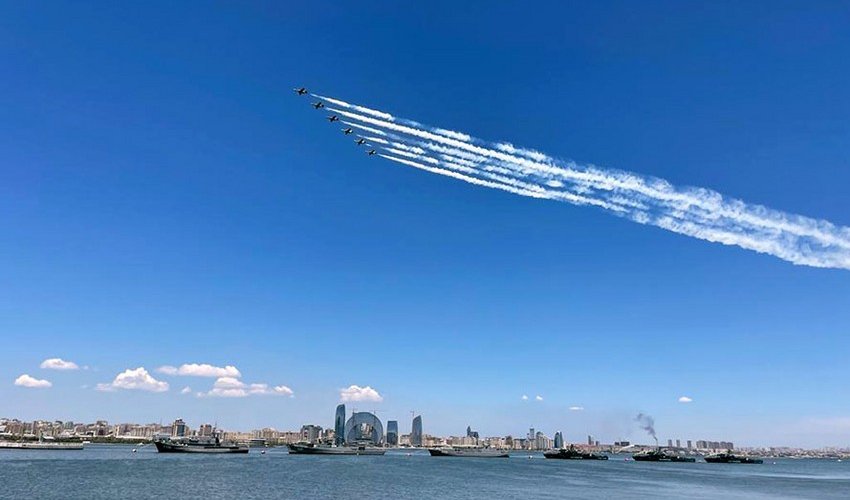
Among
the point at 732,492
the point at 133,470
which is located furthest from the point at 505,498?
the point at 133,470

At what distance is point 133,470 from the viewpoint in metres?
150

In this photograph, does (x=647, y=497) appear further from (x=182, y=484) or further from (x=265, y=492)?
(x=182, y=484)

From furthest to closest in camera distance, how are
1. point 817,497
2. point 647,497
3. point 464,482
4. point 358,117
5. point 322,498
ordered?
point 464,482
point 817,497
point 647,497
point 322,498
point 358,117

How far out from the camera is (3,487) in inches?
4003

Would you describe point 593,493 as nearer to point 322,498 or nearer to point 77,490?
point 322,498

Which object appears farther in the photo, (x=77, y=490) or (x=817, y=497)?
(x=817, y=497)

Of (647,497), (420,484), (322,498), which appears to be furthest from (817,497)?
(322,498)

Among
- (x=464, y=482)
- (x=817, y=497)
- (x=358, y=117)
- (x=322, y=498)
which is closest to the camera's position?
(x=358, y=117)

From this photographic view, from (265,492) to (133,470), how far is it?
6722 cm

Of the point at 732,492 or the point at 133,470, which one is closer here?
the point at 732,492

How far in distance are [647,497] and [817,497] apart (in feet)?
153

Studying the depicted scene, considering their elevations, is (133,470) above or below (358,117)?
below

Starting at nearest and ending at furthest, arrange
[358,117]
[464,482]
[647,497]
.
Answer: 1. [358,117]
2. [647,497]
3. [464,482]

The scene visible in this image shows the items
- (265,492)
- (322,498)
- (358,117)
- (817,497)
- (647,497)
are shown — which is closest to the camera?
(358,117)
